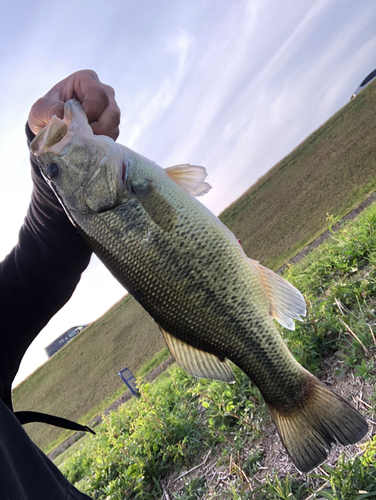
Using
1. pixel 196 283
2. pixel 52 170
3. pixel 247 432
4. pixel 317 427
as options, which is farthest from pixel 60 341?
pixel 317 427

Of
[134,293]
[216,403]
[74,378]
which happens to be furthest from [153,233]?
[74,378]

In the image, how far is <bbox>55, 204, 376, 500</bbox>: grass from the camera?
1.98 metres

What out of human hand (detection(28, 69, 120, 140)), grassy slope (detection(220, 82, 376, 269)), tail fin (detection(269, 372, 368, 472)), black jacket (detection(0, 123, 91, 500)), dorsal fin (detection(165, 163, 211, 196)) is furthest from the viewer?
grassy slope (detection(220, 82, 376, 269))

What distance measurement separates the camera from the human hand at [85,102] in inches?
67.4

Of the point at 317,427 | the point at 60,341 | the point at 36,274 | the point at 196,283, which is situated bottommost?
the point at 317,427

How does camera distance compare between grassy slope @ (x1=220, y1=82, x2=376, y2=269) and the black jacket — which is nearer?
the black jacket

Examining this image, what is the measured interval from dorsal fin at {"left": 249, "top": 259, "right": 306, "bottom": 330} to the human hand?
106 cm

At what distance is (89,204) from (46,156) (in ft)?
1.20

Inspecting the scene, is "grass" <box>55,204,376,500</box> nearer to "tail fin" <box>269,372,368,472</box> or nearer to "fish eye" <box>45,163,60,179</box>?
"tail fin" <box>269,372,368,472</box>


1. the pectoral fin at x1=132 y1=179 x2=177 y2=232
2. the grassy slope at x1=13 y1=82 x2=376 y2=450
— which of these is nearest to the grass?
the pectoral fin at x1=132 y1=179 x2=177 y2=232

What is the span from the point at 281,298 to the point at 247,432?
4.81 feet

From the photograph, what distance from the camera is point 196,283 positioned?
1608 millimetres

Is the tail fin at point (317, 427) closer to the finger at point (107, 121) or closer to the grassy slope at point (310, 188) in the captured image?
the finger at point (107, 121)

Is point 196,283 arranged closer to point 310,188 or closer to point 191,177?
point 191,177
